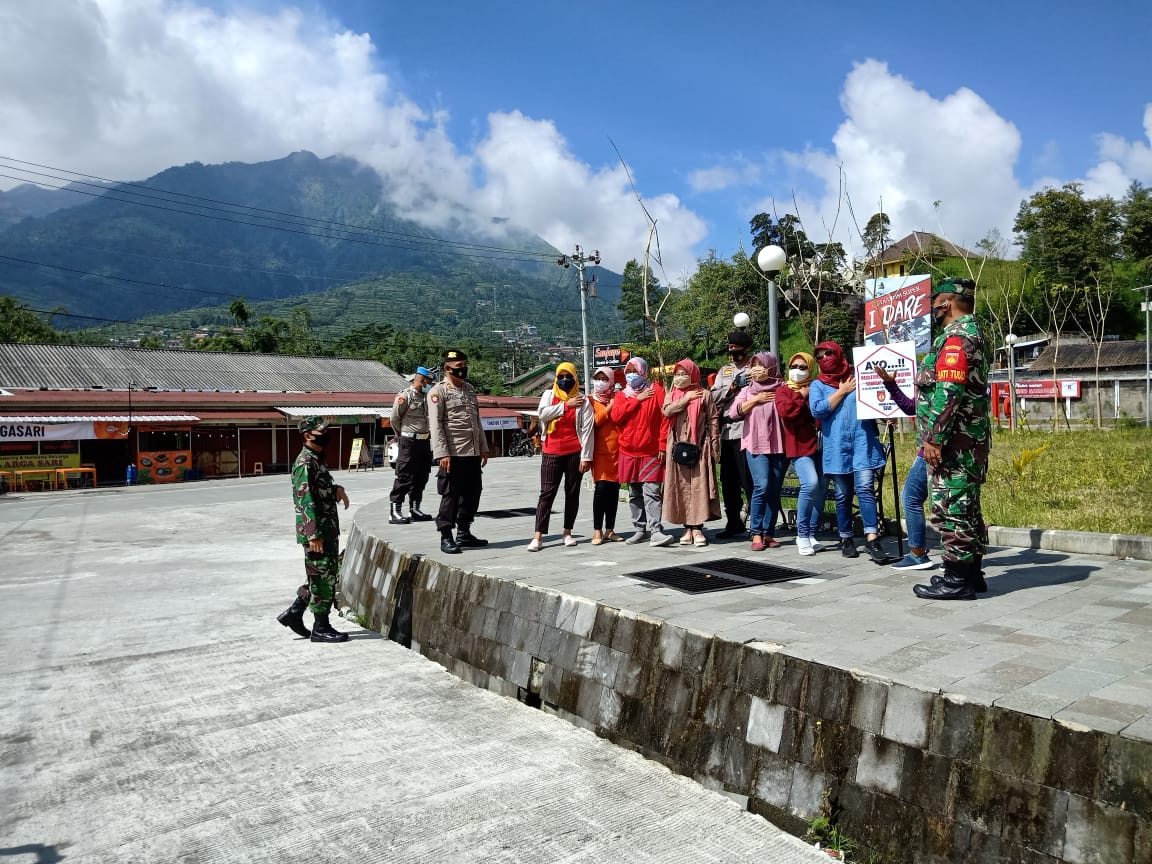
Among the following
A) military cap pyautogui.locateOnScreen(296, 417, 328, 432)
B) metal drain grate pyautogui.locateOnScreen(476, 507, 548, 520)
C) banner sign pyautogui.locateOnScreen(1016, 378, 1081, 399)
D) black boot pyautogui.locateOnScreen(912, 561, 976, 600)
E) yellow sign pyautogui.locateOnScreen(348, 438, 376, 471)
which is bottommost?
yellow sign pyautogui.locateOnScreen(348, 438, 376, 471)

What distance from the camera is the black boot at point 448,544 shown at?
7082 millimetres

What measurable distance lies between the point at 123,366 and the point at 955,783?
40.3 m

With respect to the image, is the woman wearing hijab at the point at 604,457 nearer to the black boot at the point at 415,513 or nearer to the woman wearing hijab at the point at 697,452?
the woman wearing hijab at the point at 697,452

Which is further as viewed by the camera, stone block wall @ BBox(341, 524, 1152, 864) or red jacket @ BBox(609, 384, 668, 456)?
red jacket @ BBox(609, 384, 668, 456)

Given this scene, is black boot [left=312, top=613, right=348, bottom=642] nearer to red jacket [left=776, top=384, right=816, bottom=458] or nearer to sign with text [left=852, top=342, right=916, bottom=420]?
red jacket [left=776, top=384, right=816, bottom=458]

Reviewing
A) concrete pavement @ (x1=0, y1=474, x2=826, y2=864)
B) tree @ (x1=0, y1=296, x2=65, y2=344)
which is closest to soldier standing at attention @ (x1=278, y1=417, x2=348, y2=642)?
concrete pavement @ (x1=0, y1=474, x2=826, y2=864)

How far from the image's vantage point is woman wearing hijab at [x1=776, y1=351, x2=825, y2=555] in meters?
6.40

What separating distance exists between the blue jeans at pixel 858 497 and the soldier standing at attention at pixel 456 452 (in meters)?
3.10

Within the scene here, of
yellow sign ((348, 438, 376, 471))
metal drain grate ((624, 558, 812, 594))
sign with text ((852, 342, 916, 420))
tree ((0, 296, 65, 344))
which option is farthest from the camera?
tree ((0, 296, 65, 344))

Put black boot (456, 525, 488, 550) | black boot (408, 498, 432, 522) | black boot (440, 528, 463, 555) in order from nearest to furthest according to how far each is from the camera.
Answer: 1. black boot (440, 528, 463, 555)
2. black boot (456, 525, 488, 550)
3. black boot (408, 498, 432, 522)

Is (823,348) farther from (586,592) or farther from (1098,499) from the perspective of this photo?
(1098,499)

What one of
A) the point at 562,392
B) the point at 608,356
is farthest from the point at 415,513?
the point at 608,356

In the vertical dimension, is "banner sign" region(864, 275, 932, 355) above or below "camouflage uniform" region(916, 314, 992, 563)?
above

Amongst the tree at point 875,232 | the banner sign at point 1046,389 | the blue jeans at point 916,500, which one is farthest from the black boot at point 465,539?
the banner sign at point 1046,389
